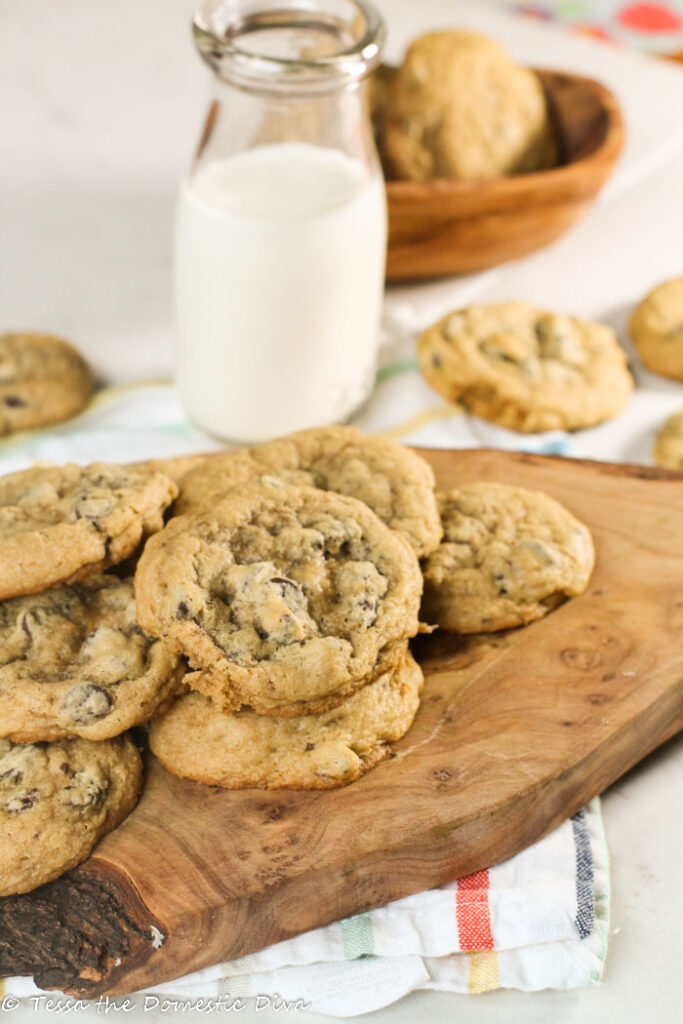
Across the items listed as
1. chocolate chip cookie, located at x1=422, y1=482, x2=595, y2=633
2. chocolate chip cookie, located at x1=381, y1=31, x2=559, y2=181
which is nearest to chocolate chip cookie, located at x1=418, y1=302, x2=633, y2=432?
chocolate chip cookie, located at x1=381, y1=31, x2=559, y2=181

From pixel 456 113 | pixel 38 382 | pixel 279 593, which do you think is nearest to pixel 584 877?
pixel 279 593

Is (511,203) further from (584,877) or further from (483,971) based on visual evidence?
(483,971)

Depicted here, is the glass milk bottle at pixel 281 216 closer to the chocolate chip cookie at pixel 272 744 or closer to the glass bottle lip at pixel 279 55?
the glass bottle lip at pixel 279 55

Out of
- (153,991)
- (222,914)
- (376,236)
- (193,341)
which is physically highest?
(376,236)

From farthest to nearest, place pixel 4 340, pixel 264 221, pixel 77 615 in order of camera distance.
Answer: pixel 4 340
pixel 264 221
pixel 77 615

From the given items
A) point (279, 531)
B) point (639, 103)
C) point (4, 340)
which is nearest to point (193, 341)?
point (4, 340)

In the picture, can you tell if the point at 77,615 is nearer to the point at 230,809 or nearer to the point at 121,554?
the point at 121,554
